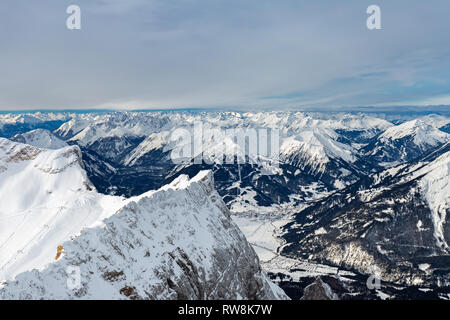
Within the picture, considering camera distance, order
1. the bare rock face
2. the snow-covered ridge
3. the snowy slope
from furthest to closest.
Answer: the snowy slope, the snow-covered ridge, the bare rock face

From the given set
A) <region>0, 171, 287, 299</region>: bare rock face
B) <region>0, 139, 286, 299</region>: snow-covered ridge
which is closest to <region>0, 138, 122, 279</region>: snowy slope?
<region>0, 139, 286, 299</region>: snow-covered ridge

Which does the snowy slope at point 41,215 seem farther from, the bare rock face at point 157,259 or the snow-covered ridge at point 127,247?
the bare rock face at point 157,259

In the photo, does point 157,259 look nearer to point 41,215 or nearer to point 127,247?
point 127,247

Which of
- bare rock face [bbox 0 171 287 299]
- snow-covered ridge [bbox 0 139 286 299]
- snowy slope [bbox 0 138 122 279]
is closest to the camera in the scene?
bare rock face [bbox 0 171 287 299]

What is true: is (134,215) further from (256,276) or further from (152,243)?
(256,276)

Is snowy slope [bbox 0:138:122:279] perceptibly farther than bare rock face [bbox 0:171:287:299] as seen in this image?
Yes

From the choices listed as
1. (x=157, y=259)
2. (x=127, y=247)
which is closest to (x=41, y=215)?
(x=127, y=247)

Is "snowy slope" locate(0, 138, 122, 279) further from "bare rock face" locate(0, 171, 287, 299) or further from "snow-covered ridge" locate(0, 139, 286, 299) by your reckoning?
"bare rock face" locate(0, 171, 287, 299)

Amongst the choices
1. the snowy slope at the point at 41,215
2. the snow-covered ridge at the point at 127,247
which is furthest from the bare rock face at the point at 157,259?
the snowy slope at the point at 41,215
